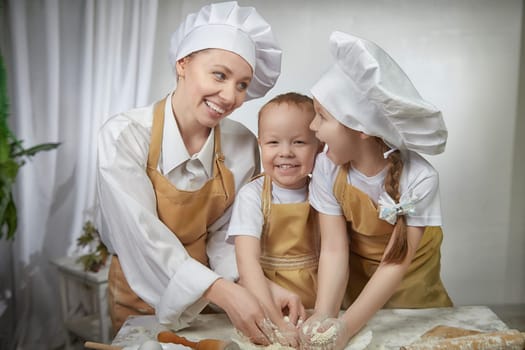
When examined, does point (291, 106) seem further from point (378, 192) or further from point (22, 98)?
point (22, 98)

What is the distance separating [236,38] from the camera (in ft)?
3.96

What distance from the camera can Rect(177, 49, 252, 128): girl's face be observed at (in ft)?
3.94

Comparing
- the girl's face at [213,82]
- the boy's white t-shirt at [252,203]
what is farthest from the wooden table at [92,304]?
the girl's face at [213,82]

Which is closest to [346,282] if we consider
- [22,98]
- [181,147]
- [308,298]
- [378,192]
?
[308,298]

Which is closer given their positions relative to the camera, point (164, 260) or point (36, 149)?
point (36, 149)

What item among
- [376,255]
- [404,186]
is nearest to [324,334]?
[376,255]

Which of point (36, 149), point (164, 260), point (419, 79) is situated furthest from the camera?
point (419, 79)

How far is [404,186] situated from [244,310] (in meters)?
0.40

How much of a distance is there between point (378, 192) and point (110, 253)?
584 millimetres

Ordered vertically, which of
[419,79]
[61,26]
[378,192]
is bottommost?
[378,192]

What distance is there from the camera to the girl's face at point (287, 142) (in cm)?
121

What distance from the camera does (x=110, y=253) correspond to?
4.24ft

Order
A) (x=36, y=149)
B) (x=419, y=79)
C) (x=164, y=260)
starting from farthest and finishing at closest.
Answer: (x=419, y=79), (x=164, y=260), (x=36, y=149)

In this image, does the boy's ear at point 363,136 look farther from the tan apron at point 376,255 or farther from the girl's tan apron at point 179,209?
the girl's tan apron at point 179,209
